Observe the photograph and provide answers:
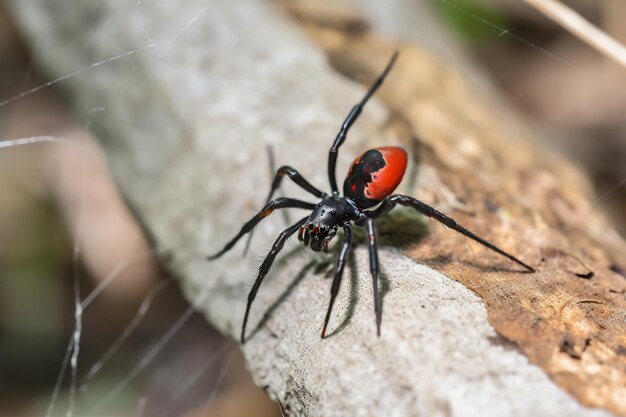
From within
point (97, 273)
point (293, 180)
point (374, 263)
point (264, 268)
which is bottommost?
point (97, 273)

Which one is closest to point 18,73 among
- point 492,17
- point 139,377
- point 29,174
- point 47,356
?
point 29,174

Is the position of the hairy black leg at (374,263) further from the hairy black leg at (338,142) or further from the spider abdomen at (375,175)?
the hairy black leg at (338,142)

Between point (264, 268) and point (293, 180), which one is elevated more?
point (293, 180)

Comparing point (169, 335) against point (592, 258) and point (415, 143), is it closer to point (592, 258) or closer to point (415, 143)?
point (415, 143)

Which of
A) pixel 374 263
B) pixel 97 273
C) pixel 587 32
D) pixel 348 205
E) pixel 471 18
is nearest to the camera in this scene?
pixel 374 263

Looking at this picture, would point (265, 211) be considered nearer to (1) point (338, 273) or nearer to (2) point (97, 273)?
(1) point (338, 273)

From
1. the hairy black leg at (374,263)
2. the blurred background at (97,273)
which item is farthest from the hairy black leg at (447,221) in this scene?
the blurred background at (97,273)

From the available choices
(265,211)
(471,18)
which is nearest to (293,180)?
(265,211)
